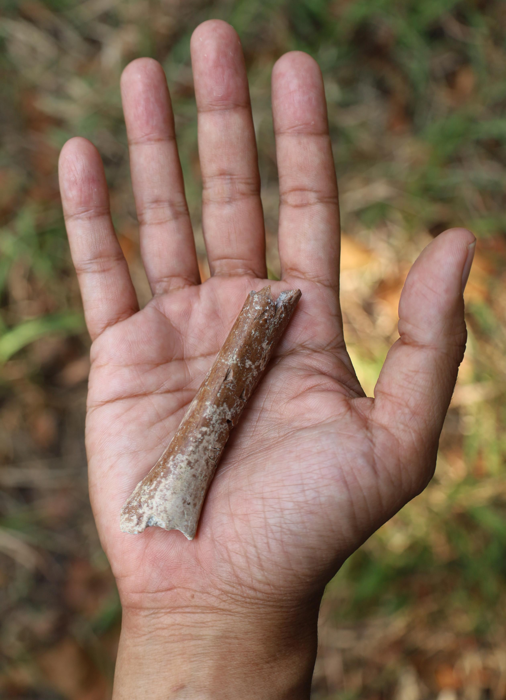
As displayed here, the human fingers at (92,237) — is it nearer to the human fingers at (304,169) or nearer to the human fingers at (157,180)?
the human fingers at (157,180)

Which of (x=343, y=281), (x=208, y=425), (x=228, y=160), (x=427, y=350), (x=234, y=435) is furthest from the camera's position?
(x=343, y=281)

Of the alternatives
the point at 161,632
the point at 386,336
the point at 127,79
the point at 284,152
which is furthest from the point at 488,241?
the point at 161,632

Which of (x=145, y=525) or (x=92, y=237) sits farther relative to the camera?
(x=92, y=237)

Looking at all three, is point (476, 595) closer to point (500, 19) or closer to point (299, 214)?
point (299, 214)

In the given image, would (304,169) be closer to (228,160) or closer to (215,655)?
(228,160)

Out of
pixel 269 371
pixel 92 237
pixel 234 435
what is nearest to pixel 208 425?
pixel 234 435

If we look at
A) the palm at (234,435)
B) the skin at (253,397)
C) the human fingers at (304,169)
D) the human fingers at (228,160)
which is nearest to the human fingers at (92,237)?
the skin at (253,397)
